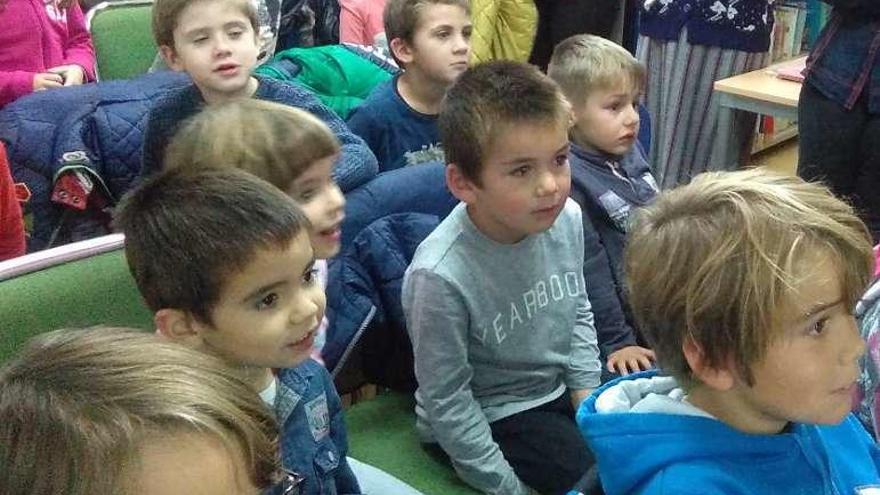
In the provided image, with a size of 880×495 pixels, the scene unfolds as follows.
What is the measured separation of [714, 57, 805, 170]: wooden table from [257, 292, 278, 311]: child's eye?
6.92 feet

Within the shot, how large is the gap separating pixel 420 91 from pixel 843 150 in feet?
3.51

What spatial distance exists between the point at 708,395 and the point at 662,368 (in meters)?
0.06

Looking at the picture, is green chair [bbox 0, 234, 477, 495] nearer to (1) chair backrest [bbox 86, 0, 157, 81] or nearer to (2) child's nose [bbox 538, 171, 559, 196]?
(2) child's nose [bbox 538, 171, 559, 196]

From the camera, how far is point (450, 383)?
154 cm

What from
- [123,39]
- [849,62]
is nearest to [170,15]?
[123,39]

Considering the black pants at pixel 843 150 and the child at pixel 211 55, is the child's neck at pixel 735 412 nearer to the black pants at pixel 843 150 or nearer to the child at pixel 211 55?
the child at pixel 211 55

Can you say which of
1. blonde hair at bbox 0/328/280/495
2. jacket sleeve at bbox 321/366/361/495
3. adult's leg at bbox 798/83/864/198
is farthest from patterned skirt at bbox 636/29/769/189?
blonde hair at bbox 0/328/280/495

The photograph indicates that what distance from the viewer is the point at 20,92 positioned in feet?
8.56

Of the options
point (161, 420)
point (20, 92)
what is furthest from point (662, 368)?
point (20, 92)

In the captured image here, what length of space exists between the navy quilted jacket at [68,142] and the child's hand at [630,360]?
1.20 meters

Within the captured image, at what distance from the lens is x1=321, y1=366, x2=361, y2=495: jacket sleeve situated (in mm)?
1360

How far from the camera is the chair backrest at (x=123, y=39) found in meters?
2.94

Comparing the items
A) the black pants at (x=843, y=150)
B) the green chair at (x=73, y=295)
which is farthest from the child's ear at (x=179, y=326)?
the black pants at (x=843, y=150)

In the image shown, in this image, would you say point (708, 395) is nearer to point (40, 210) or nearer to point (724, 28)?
point (40, 210)
